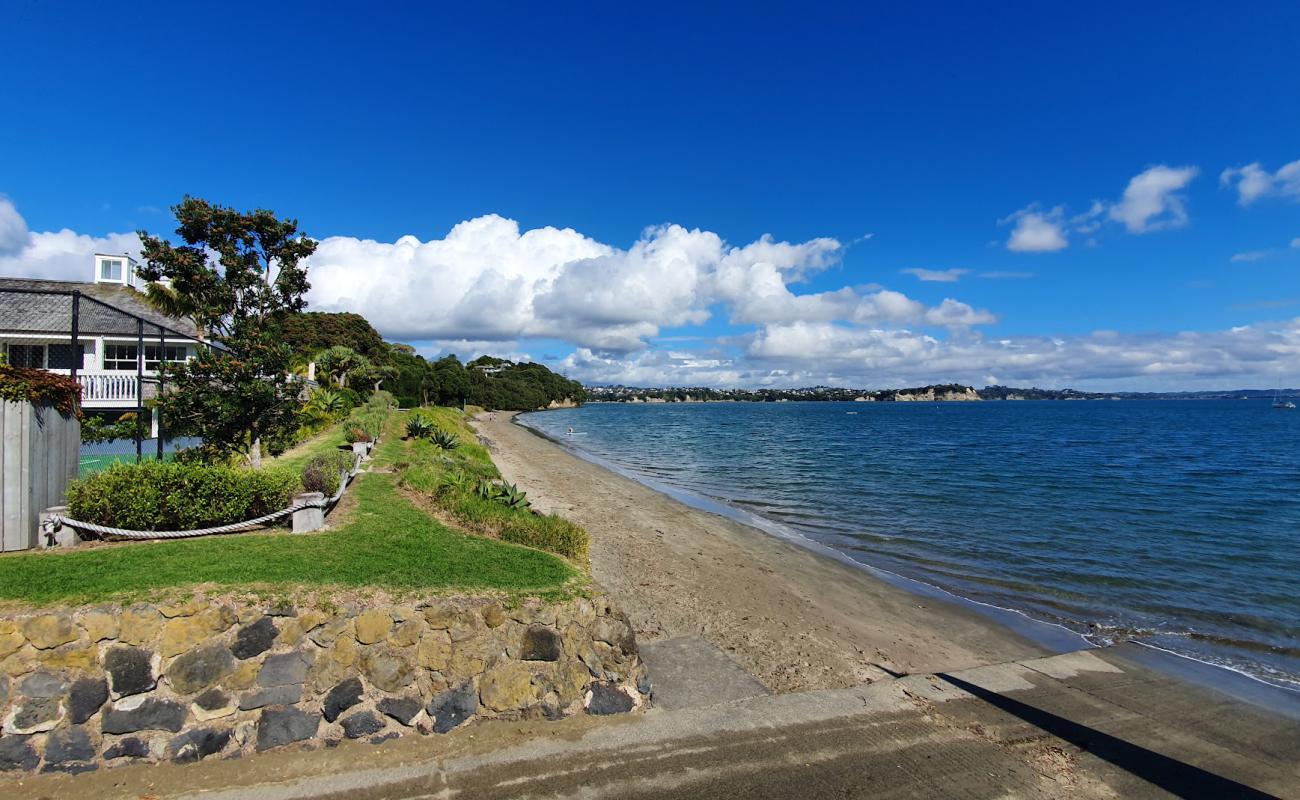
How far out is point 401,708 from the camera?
6.68 meters

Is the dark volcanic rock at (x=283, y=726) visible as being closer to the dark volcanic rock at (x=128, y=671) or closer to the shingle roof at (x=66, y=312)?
the dark volcanic rock at (x=128, y=671)

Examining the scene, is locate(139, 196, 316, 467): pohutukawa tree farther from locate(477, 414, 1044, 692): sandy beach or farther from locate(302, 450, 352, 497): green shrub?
locate(477, 414, 1044, 692): sandy beach

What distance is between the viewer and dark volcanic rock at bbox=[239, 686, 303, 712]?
633cm

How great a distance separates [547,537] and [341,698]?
5.13 metres

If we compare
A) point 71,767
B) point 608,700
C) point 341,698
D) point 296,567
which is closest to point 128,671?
point 71,767

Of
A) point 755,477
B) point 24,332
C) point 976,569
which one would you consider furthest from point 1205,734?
point 24,332

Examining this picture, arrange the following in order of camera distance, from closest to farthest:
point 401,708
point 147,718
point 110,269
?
point 147,718
point 401,708
point 110,269

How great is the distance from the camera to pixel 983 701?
327 inches

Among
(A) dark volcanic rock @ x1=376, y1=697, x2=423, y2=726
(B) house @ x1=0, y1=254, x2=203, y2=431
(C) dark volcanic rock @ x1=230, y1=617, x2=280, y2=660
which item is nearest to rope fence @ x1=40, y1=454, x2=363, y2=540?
(C) dark volcanic rock @ x1=230, y1=617, x2=280, y2=660

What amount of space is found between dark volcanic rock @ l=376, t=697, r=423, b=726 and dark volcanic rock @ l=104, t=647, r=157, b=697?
2191mm

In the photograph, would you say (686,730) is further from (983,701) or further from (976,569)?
(976,569)

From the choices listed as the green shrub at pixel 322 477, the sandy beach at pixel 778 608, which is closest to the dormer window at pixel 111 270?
the green shrub at pixel 322 477

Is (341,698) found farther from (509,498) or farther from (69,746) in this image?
(509,498)

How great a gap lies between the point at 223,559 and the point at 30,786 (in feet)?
8.58
